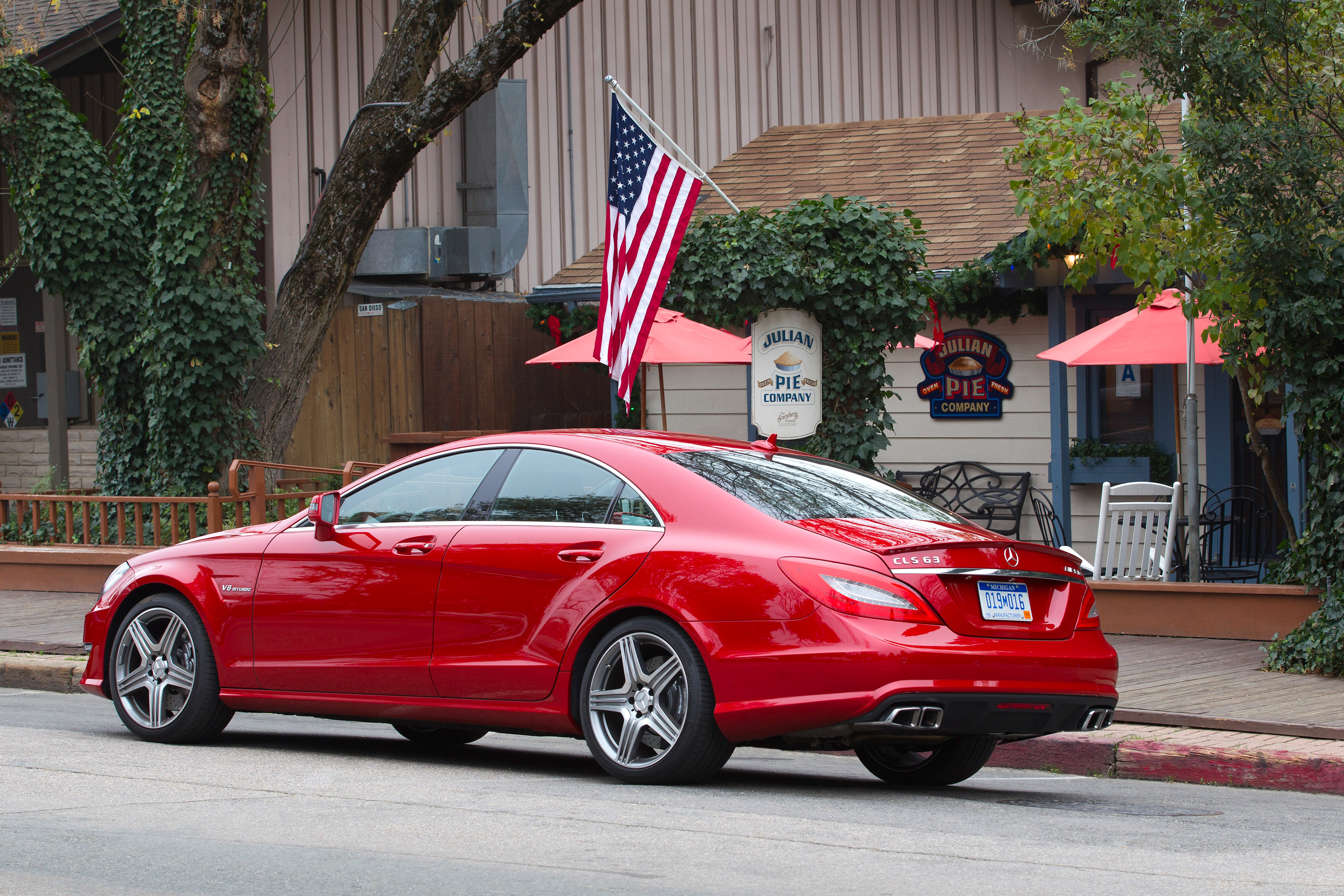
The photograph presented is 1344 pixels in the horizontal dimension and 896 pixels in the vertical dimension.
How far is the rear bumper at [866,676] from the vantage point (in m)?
5.95

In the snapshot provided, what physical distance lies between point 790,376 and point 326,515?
4627 mm

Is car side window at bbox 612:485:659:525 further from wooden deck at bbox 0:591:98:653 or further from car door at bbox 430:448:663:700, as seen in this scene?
wooden deck at bbox 0:591:98:653

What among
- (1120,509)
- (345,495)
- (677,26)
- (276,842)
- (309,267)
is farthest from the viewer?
(677,26)

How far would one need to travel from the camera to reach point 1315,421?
1000cm

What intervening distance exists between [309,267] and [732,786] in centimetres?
885

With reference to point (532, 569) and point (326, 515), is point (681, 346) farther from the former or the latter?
point (532, 569)

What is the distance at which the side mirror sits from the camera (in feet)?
24.3


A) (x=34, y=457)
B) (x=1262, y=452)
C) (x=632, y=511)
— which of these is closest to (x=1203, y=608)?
(x=1262, y=452)

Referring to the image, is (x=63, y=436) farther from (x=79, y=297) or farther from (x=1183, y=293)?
(x=1183, y=293)

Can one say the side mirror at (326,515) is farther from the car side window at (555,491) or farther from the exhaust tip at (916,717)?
the exhaust tip at (916,717)

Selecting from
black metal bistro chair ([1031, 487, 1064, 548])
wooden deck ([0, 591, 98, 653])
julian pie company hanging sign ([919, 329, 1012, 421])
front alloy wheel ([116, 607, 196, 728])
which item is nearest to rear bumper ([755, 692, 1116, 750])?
front alloy wheel ([116, 607, 196, 728])

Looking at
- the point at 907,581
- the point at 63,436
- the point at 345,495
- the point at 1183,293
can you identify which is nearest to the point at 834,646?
the point at 907,581

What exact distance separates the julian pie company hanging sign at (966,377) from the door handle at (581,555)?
939 cm

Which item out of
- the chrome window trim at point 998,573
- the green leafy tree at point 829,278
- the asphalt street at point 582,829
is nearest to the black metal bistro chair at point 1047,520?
the green leafy tree at point 829,278
